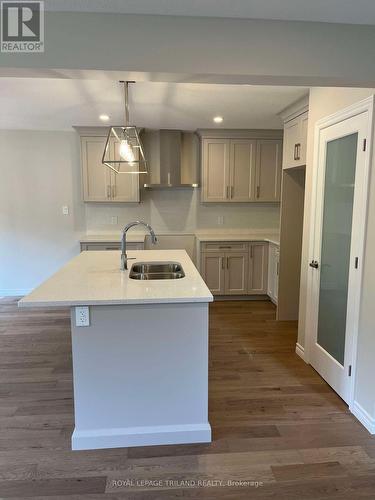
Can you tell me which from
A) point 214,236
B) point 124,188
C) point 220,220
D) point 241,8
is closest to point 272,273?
point 214,236

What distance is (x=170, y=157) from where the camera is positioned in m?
4.81

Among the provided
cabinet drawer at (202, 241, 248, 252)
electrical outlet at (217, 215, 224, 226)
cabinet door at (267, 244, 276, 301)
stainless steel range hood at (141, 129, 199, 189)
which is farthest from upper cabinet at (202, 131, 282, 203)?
cabinet door at (267, 244, 276, 301)

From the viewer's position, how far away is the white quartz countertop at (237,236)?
4.67m

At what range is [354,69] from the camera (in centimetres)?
182

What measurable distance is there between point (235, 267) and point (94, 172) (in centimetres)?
238

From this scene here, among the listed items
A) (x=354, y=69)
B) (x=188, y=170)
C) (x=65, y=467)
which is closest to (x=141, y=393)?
(x=65, y=467)

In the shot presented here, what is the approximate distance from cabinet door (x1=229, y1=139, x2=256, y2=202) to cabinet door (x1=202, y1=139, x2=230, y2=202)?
85mm

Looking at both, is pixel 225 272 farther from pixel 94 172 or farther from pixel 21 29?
pixel 21 29

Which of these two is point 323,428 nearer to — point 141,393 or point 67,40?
point 141,393

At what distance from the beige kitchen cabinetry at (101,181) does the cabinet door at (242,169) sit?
4.52 feet

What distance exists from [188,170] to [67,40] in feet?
11.5

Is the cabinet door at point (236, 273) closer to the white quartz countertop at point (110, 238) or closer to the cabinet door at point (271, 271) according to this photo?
the cabinet door at point (271, 271)

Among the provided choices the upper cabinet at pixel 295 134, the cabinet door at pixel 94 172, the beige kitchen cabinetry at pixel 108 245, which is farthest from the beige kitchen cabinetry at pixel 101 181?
the upper cabinet at pixel 295 134

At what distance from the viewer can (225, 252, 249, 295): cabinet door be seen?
15.6 ft
